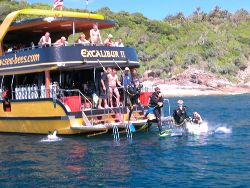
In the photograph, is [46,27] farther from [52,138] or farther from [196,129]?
[196,129]

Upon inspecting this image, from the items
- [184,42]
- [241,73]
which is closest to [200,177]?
[241,73]

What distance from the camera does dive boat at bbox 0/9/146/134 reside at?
1805 cm

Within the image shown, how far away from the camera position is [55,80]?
21078mm

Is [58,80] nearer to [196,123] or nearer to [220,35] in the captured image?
[196,123]

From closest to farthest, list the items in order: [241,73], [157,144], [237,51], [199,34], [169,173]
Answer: [169,173] < [157,144] < [241,73] < [237,51] < [199,34]

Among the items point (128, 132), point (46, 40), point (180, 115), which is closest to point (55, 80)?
point (46, 40)

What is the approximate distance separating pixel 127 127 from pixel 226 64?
51032mm

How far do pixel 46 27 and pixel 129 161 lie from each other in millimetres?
9183

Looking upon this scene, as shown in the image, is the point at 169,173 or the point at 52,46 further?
the point at 52,46

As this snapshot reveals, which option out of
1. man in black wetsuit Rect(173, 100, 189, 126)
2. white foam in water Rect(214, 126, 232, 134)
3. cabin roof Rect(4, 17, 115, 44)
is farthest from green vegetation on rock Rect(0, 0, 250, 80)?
man in black wetsuit Rect(173, 100, 189, 126)

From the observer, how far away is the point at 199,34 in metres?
75.0

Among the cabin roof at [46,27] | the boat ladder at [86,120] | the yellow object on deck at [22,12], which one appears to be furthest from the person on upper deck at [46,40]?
the boat ladder at [86,120]

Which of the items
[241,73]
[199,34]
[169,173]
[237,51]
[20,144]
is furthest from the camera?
[199,34]

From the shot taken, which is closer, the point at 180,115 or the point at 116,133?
the point at 116,133
